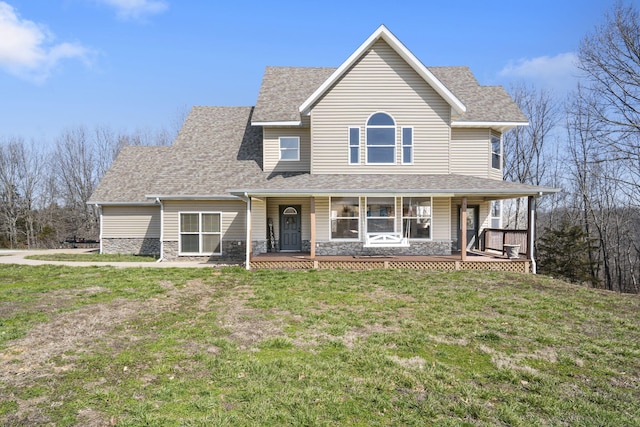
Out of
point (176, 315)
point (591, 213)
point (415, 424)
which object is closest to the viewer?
point (415, 424)

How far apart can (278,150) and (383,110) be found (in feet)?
17.2

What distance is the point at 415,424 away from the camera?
3609 mm

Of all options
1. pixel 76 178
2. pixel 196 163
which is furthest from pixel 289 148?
pixel 76 178

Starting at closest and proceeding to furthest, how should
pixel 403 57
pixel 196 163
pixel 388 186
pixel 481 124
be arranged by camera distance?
pixel 388 186, pixel 403 57, pixel 481 124, pixel 196 163

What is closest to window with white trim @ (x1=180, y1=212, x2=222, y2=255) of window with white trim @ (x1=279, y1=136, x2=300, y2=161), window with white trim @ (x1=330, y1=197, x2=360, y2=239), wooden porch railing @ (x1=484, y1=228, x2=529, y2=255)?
window with white trim @ (x1=279, y1=136, x2=300, y2=161)

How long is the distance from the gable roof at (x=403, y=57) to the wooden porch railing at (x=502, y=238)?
5866 mm

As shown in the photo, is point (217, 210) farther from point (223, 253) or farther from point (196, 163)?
point (196, 163)

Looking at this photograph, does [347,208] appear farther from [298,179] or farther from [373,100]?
[373,100]

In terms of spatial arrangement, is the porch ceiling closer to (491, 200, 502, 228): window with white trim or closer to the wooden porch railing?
A: the wooden porch railing

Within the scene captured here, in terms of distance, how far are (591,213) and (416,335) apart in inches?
1128

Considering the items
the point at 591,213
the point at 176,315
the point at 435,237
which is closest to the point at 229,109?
the point at 435,237

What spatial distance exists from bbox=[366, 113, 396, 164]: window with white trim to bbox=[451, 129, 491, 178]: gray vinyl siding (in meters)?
3.49

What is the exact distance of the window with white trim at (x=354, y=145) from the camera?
48.0ft

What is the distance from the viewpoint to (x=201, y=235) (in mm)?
16188
